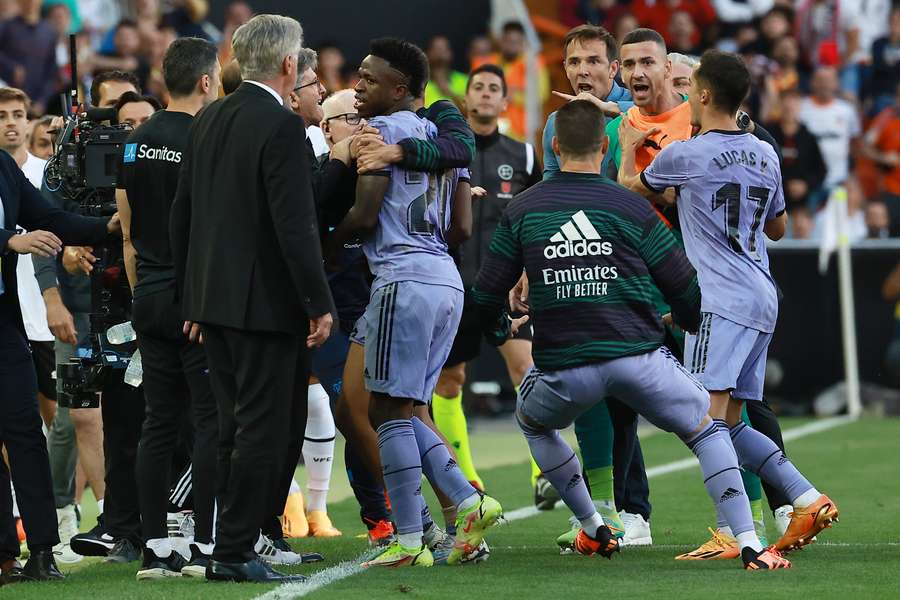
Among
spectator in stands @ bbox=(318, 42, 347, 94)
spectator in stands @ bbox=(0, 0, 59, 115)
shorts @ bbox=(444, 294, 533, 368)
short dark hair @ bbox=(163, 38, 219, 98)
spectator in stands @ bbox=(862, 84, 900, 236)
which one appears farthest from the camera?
spectator in stands @ bbox=(862, 84, 900, 236)

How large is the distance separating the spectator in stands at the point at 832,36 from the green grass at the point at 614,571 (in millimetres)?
11242

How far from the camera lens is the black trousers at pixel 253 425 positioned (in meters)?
6.41

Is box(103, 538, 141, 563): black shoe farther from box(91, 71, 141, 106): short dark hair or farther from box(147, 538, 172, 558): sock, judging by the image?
box(91, 71, 141, 106): short dark hair

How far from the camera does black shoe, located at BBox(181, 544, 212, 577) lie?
684 centimetres

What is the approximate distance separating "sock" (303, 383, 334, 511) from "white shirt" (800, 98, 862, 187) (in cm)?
1120

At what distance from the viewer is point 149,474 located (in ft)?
22.9

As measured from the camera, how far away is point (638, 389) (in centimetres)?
670

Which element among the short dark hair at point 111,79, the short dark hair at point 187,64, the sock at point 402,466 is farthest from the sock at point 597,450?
the short dark hair at point 111,79

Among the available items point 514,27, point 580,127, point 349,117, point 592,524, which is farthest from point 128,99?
point 514,27

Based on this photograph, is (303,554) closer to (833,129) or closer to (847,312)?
(847,312)

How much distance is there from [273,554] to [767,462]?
2.23 metres

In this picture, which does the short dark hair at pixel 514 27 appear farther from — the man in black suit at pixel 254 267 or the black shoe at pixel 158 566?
the black shoe at pixel 158 566

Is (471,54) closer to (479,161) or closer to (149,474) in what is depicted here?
(479,161)

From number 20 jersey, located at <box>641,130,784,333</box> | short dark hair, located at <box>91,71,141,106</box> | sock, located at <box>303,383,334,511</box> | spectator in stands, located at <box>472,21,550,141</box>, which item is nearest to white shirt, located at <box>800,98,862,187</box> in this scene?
spectator in stands, located at <box>472,21,550,141</box>
